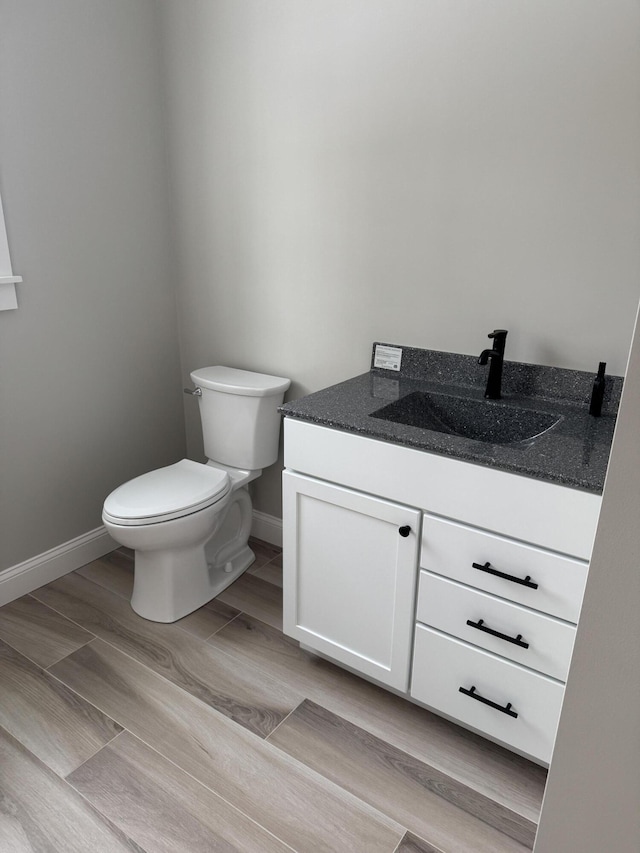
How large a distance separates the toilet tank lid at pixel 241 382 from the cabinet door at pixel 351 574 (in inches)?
21.8

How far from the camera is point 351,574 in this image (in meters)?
1.78

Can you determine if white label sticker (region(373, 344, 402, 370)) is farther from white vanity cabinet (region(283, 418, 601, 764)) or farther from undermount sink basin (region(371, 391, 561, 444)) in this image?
white vanity cabinet (region(283, 418, 601, 764))

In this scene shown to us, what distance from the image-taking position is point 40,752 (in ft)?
5.56

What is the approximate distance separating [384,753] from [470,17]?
203 cm

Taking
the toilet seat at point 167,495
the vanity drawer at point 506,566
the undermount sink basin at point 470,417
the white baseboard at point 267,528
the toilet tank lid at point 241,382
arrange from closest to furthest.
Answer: the vanity drawer at point 506,566, the undermount sink basin at point 470,417, the toilet seat at point 167,495, the toilet tank lid at point 241,382, the white baseboard at point 267,528

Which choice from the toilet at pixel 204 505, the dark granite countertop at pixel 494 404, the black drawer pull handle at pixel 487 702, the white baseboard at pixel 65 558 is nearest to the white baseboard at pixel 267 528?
the white baseboard at pixel 65 558

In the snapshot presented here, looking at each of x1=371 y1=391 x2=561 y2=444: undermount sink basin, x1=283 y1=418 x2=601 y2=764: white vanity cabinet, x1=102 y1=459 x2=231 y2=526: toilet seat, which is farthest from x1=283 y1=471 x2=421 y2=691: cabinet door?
x1=102 y1=459 x2=231 y2=526: toilet seat

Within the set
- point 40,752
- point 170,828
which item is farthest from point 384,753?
point 40,752

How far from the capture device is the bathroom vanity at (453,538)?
1431mm

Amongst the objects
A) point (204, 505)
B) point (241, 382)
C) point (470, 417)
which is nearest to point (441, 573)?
point (470, 417)

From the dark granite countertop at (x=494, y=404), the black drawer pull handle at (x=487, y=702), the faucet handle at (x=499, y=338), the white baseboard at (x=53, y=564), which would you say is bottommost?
the white baseboard at (x=53, y=564)

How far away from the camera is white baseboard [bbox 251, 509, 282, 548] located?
2.71 meters

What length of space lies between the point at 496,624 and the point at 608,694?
687 millimetres

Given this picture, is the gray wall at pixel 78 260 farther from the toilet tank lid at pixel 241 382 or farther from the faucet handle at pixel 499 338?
the faucet handle at pixel 499 338
